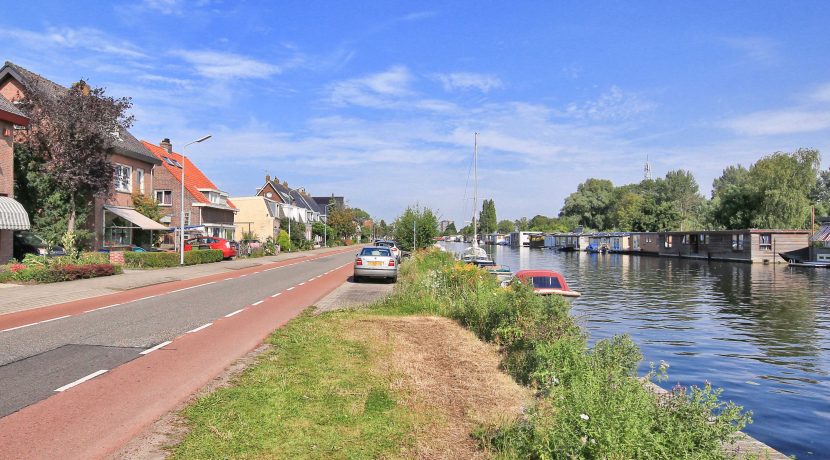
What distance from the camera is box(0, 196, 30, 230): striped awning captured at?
2097 cm

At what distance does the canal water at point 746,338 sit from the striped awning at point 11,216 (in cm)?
2199

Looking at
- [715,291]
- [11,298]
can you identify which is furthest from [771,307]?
[11,298]

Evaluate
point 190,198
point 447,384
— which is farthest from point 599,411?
point 190,198

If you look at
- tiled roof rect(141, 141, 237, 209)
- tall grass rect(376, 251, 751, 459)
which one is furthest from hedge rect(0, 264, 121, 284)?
tiled roof rect(141, 141, 237, 209)

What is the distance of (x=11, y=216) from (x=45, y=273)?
434 cm

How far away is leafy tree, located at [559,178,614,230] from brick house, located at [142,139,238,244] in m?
106

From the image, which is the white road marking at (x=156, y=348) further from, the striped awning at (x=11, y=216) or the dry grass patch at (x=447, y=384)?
the striped awning at (x=11, y=216)

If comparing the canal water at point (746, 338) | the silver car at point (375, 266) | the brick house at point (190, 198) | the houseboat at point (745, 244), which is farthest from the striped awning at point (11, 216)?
the houseboat at point (745, 244)

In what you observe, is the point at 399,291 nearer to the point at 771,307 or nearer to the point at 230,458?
the point at 230,458

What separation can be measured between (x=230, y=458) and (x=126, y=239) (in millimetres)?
33186

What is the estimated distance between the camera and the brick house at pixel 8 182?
21578mm

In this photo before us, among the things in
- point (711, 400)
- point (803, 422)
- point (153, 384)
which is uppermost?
point (711, 400)

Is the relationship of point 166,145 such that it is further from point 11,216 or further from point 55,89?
point 11,216

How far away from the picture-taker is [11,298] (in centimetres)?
1498
